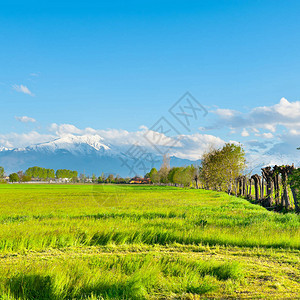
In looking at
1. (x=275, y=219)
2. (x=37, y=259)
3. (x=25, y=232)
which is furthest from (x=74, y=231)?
(x=275, y=219)

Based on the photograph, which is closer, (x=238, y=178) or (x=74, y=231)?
(x=74, y=231)

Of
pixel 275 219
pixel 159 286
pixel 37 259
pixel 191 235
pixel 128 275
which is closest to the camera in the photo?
pixel 159 286

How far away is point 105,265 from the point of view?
21.5ft

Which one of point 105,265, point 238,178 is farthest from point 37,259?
point 238,178

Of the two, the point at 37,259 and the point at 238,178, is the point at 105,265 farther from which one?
the point at 238,178

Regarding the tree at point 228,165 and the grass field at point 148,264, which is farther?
the tree at point 228,165

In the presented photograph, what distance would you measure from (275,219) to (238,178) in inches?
1656

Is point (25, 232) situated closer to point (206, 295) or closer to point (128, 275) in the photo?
point (128, 275)

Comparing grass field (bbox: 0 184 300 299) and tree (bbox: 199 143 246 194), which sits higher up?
tree (bbox: 199 143 246 194)

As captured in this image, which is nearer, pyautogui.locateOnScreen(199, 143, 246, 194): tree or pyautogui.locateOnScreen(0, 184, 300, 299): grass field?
pyautogui.locateOnScreen(0, 184, 300, 299): grass field

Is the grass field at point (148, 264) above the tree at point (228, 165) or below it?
below

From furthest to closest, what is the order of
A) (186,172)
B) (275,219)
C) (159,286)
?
1. (186,172)
2. (275,219)
3. (159,286)

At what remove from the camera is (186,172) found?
110625 millimetres

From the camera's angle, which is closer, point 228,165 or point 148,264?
point 148,264
